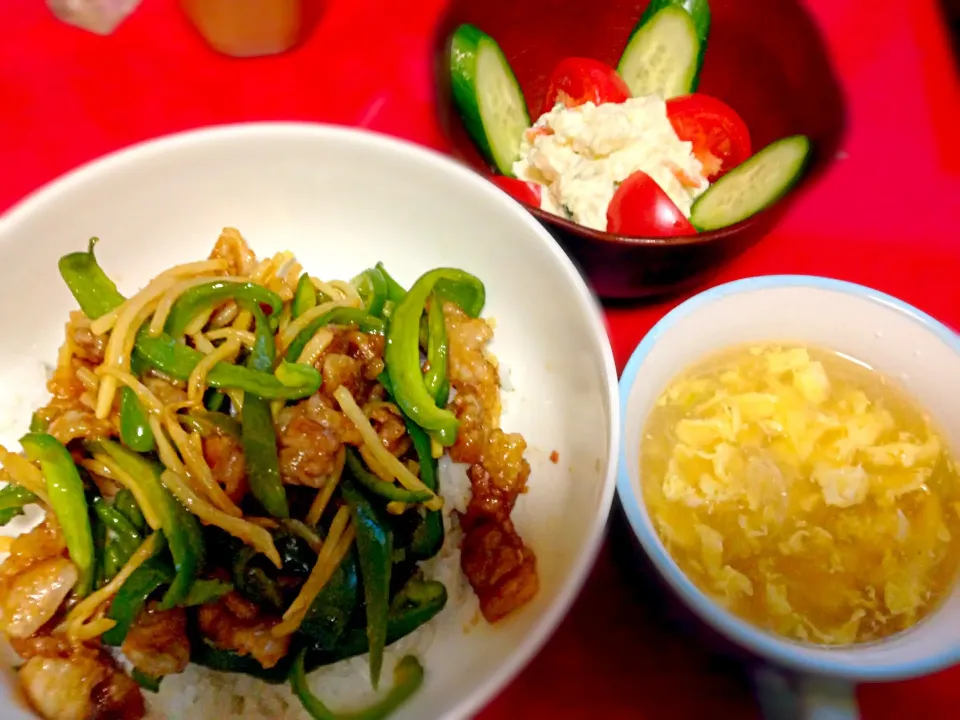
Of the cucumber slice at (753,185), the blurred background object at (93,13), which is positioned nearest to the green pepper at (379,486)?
the cucumber slice at (753,185)

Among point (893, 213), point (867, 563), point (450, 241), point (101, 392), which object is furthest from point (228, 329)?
point (893, 213)

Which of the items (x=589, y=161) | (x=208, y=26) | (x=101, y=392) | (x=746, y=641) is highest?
(x=208, y=26)

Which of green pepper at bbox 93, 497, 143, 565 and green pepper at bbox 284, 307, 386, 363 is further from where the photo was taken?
green pepper at bbox 284, 307, 386, 363

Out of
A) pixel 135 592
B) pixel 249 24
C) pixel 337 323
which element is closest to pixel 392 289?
pixel 337 323

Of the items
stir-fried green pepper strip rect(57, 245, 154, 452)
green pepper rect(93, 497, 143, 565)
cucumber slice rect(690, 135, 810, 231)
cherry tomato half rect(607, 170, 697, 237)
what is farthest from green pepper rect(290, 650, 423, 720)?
cucumber slice rect(690, 135, 810, 231)

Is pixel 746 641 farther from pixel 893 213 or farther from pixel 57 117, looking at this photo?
pixel 57 117

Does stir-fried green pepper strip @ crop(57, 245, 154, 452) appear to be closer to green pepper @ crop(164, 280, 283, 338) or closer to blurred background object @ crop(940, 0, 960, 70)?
green pepper @ crop(164, 280, 283, 338)

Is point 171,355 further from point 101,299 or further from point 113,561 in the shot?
point 113,561
